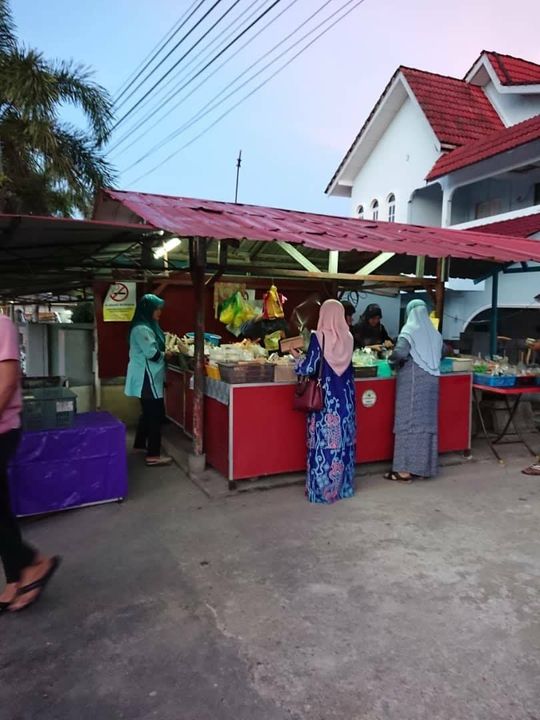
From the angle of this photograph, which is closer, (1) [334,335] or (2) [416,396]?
(1) [334,335]

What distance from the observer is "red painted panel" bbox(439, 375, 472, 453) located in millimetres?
5949

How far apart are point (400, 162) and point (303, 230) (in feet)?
40.4

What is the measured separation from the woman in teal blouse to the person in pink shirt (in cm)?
260

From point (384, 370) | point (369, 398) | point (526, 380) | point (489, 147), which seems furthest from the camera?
point (489, 147)

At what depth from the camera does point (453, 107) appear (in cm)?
1518

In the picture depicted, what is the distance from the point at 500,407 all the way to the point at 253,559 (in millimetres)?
4803

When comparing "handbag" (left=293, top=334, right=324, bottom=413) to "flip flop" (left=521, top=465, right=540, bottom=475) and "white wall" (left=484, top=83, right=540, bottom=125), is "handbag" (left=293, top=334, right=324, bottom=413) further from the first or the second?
"white wall" (left=484, top=83, right=540, bottom=125)

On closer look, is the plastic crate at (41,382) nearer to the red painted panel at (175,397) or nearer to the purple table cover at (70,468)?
the purple table cover at (70,468)

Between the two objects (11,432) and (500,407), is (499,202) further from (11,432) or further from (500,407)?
(11,432)

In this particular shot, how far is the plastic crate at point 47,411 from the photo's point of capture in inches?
164

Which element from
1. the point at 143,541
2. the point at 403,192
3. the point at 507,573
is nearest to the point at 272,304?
the point at 143,541

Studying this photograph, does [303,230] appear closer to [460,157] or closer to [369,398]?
[369,398]

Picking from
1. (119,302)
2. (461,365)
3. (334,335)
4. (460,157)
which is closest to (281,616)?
(334,335)

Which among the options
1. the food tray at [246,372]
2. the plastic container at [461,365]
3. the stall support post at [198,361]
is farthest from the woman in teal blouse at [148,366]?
the plastic container at [461,365]
